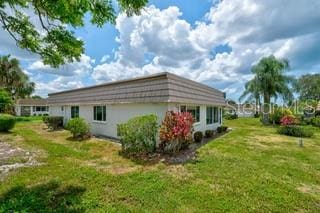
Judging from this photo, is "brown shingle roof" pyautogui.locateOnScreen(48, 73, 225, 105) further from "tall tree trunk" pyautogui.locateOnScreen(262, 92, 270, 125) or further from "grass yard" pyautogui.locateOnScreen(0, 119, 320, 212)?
"tall tree trunk" pyautogui.locateOnScreen(262, 92, 270, 125)

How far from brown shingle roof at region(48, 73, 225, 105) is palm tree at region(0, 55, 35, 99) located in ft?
84.6

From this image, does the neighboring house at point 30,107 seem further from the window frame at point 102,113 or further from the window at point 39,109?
the window frame at point 102,113

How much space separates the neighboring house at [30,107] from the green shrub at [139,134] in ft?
150

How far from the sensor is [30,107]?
47.5m

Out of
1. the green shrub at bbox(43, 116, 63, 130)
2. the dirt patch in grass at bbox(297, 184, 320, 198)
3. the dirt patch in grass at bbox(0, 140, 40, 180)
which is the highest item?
the green shrub at bbox(43, 116, 63, 130)

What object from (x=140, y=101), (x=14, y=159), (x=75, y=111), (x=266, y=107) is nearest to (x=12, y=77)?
(x=75, y=111)

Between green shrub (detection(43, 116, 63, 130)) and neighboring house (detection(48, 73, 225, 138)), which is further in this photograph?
green shrub (detection(43, 116, 63, 130))

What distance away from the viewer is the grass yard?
15.5 feet

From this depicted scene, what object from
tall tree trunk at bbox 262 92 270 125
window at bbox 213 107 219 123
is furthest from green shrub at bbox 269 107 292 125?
window at bbox 213 107 219 123

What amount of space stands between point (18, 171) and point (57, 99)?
1646cm

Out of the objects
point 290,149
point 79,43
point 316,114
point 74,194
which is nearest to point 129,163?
point 74,194

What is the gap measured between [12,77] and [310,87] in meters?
64.4

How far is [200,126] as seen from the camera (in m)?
14.3

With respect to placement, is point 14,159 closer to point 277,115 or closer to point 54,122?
point 54,122
